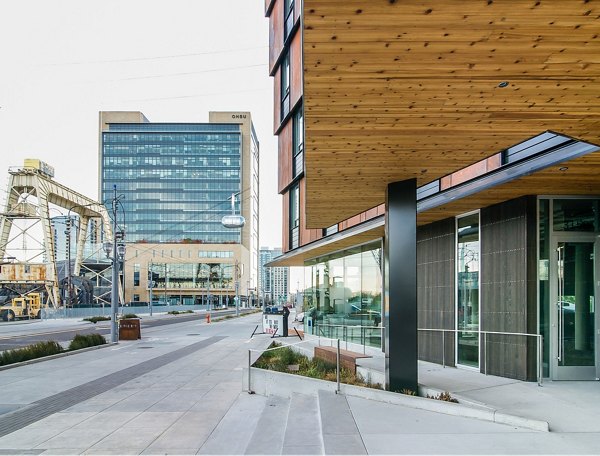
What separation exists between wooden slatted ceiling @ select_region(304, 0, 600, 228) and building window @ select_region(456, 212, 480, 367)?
15.2ft

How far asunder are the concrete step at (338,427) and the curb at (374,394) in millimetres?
510

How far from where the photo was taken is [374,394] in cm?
944

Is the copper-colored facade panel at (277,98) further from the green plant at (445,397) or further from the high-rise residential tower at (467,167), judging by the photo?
the green plant at (445,397)

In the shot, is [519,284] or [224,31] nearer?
[519,284]

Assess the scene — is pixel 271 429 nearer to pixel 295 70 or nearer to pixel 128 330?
pixel 295 70

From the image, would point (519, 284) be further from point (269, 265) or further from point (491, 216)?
point (269, 265)

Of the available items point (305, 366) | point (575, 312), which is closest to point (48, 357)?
point (305, 366)

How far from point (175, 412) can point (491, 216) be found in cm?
818

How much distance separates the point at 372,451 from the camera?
21.0ft

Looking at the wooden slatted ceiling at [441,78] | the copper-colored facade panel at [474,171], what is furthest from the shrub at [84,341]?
the wooden slatted ceiling at [441,78]

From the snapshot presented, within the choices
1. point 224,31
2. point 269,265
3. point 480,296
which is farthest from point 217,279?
point 480,296

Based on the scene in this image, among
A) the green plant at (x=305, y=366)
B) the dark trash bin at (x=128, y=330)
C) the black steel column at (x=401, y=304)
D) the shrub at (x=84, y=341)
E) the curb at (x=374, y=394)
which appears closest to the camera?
the curb at (x=374, y=394)

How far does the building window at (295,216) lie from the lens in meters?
29.0

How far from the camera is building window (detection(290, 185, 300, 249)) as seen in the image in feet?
95.0
